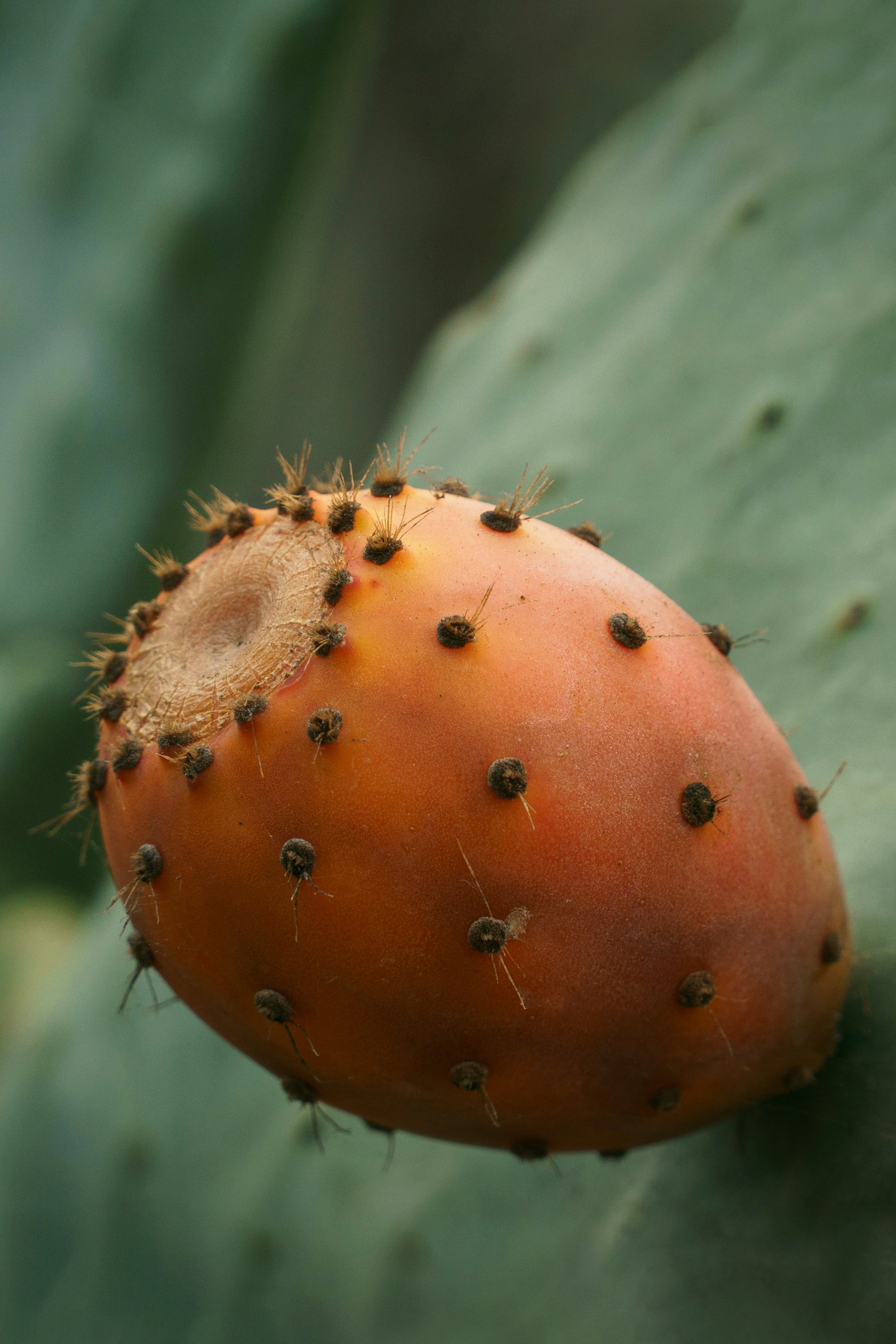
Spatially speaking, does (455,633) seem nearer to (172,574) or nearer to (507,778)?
(507,778)

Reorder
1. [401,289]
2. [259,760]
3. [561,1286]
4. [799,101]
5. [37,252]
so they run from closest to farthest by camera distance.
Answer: [259,760] < [561,1286] < [799,101] < [37,252] < [401,289]

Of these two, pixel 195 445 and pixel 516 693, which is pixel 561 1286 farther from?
pixel 195 445

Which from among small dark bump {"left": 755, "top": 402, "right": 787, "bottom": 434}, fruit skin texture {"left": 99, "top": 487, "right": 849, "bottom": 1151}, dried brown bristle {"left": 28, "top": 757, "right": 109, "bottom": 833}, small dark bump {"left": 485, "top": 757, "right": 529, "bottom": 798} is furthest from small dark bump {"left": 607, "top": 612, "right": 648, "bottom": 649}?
small dark bump {"left": 755, "top": 402, "right": 787, "bottom": 434}

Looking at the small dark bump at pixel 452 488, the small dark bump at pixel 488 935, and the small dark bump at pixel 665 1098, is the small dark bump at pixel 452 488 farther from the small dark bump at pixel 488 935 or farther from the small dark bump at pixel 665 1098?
the small dark bump at pixel 665 1098

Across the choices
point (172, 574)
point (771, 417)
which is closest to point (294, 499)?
point (172, 574)

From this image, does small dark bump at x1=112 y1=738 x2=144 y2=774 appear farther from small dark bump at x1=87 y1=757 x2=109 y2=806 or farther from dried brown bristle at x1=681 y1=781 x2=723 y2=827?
dried brown bristle at x1=681 y1=781 x2=723 y2=827

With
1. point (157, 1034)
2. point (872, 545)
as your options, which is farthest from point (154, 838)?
point (157, 1034)
